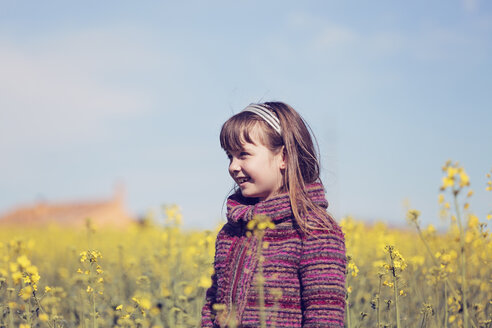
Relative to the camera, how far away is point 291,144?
2654 mm

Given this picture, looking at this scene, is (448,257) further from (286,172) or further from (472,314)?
(286,172)

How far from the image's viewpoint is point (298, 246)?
2318 mm

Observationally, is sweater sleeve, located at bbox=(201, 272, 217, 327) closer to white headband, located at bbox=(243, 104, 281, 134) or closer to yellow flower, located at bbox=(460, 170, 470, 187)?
white headband, located at bbox=(243, 104, 281, 134)

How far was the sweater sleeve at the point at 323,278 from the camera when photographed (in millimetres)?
2141

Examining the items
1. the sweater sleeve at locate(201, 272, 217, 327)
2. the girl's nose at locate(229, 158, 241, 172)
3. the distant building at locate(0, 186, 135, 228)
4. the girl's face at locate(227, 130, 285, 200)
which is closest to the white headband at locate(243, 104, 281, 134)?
the girl's face at locate(227, 130, 285, 200)

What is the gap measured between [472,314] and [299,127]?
121 centimetres

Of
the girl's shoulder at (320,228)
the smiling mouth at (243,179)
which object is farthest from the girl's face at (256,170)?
the girl's shoulder at (320,228)

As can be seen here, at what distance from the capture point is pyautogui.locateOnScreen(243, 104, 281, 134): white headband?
2.64 meters

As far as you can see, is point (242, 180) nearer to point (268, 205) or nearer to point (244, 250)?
point (268, 205)

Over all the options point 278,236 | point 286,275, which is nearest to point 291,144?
point 278,236

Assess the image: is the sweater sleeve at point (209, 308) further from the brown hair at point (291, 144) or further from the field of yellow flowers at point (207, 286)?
the brown hair at point (291, 144)

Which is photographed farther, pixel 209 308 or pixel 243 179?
pixel 209 308

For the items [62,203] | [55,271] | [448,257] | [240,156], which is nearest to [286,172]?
[240,156]

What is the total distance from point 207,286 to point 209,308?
1.02m
